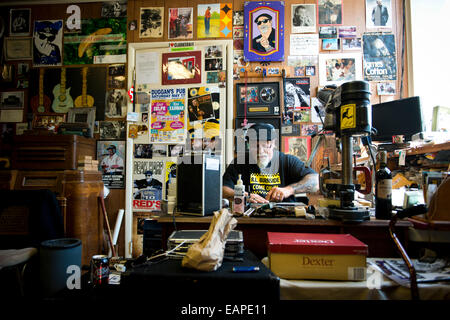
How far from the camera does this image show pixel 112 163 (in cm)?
296

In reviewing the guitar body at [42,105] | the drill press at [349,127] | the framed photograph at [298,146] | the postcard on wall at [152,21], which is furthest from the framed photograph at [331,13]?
the guitar body at [42,105]

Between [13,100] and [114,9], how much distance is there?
1.74 meters

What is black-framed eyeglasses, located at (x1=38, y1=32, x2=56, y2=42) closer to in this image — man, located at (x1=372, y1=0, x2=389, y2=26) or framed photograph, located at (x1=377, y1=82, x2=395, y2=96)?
man, located at (x1=372, y1=0, x2=389, y2=26)

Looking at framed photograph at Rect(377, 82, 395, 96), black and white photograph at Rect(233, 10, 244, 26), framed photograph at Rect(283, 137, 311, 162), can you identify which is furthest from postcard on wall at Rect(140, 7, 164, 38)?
framed photograph at Rect(377, 82, 395, 96)

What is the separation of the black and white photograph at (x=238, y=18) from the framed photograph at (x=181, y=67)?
0.55 m

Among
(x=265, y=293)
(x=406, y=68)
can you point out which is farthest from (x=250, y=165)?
(x=406, y=68)

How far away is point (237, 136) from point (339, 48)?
1579 mm

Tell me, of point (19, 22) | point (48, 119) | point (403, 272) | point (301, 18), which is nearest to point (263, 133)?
point (301, 18)

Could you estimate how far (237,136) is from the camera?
282cm

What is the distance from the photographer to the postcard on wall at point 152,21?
2.98 meters

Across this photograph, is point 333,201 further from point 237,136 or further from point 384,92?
point 384,92

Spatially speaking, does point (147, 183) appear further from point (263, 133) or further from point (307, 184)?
point (307, 184)

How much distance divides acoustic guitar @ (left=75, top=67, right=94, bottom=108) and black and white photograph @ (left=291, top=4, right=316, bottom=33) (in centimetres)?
259

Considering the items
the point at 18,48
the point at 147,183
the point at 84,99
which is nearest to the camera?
the point at 147,183
